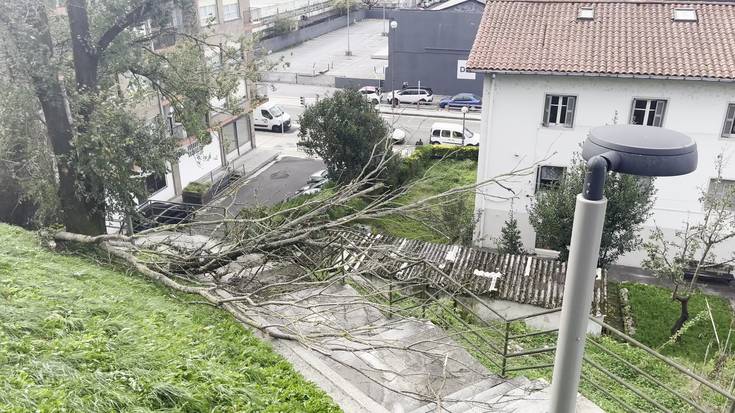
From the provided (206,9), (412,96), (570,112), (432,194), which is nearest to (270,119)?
(412,96)

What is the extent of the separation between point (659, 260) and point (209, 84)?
11546mm

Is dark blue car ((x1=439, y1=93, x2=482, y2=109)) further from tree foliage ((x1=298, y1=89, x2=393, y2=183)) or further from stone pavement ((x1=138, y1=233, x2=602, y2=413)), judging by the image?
stone pavement ((x1=138, y1=233, x2=602, y2=413))

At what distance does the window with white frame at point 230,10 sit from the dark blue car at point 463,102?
14.1 metres

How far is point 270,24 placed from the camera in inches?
1966

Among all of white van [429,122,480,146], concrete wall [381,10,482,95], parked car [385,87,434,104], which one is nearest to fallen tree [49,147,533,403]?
white van [429,122,480,146]

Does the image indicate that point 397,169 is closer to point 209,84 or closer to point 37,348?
point 209,84

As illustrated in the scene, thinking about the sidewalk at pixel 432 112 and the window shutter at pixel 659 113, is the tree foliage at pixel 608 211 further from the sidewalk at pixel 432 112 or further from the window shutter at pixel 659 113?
the sidewalk at pixel 432 112

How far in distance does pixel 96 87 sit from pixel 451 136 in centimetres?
2005

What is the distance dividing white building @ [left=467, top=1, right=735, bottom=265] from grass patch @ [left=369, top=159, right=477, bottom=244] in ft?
6.28

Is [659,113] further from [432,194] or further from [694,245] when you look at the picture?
[432,194]

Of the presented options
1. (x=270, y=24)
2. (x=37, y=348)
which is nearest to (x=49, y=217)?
(x=37, y=348)

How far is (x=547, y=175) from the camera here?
16.8 meters

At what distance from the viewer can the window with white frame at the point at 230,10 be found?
25.1 meters

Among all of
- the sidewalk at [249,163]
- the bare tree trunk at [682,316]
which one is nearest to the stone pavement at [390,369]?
the bare tree trunk at [682,316]
